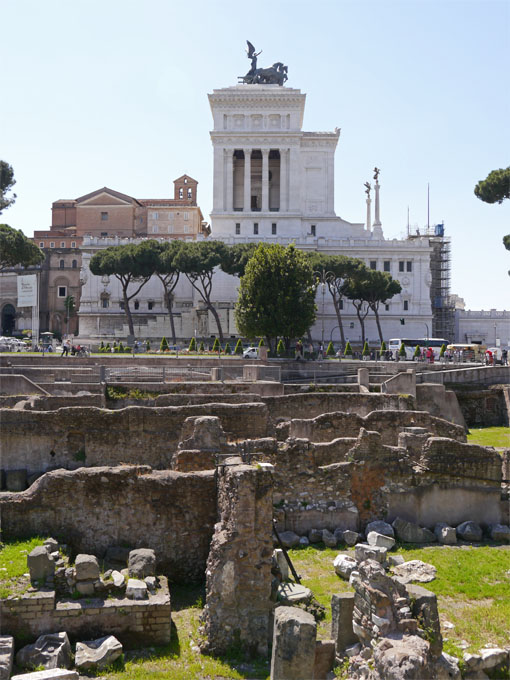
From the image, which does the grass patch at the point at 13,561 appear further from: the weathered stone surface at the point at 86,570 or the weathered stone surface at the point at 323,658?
the weathered stone surface at the point at 323,658

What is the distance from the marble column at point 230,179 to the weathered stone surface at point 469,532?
66.9 m

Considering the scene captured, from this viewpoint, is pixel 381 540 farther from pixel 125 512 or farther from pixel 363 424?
pixel 363 424

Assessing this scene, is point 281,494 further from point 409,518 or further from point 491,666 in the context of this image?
point 491,666

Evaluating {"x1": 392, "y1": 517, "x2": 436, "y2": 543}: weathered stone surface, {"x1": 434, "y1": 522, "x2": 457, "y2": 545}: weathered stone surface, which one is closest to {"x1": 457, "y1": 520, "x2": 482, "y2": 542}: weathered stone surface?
{"x1": 434, "y1": 522, "x2": 457, "y2": 545}: weathered stone surface

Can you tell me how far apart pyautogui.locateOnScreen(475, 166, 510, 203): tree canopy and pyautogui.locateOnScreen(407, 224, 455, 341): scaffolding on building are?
31127 mm

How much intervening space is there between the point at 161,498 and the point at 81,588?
216 cm

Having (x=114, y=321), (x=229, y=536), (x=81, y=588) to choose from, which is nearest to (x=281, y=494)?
(x=229, y=536)

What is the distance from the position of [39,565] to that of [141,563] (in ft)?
4.77

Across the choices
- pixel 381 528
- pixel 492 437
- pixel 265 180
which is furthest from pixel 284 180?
pixel 381 528

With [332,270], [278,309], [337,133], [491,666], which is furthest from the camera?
[337,133]

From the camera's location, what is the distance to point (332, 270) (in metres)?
57.0

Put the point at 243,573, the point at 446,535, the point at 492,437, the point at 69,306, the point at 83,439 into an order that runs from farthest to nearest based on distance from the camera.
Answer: the point at 69,306 < the point at 492,437 < the point at 83,439 < the point at 446,535 < the point at 243,573

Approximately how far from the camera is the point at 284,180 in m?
77.6

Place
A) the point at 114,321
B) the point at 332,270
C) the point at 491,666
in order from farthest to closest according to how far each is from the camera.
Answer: the point at 114,321, the point at 332,270, the point at 491,666
